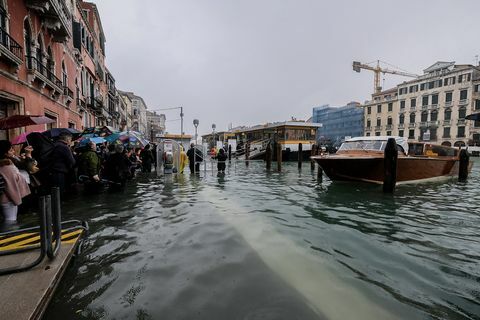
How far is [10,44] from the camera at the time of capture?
362 inches

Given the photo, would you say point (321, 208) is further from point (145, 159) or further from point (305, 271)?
point (145, 159)

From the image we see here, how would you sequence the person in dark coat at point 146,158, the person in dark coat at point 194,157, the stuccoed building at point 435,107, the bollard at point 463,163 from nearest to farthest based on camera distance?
the bollard at point 463,163 < the person in dark coat at point 194,157 < the person in dark coat at point 146,158 < the stuccoed building at point 435,107

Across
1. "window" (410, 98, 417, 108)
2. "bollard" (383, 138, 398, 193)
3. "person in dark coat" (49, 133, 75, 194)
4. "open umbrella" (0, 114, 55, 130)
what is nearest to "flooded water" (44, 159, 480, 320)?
"person in dark coat" (49, 133, 75, 194)

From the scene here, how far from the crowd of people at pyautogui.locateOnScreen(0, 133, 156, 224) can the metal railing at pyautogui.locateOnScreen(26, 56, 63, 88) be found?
168 inches

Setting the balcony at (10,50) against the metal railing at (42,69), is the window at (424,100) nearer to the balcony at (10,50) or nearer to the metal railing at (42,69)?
the metal railing at (42,69)

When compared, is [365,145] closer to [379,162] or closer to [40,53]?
[379,162]

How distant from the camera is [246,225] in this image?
209 inches

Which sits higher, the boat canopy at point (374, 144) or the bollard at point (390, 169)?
the boat canopy at point (374, 144)

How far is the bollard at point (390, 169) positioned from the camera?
929cm

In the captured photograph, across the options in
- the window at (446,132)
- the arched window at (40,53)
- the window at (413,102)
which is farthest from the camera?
the window at (413,102)

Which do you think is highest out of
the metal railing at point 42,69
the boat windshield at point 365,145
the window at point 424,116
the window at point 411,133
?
the window at point 424,116

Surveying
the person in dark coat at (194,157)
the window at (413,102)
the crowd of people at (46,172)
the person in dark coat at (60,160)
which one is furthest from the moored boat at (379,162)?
the window at (413,102)

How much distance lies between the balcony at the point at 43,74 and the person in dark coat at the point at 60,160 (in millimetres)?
6986

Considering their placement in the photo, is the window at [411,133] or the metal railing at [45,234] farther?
the window at [411,133]
